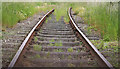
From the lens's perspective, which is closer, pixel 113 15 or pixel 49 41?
pixel 49 41

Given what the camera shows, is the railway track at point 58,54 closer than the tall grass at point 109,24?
Yes

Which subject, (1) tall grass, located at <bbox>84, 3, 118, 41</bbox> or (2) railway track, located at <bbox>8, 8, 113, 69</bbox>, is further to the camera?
(1) tall grass, located at <bbox>84, 3, 118, 41</bbox>

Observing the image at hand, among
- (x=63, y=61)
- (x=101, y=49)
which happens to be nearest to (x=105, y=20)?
(x=101, y=49)

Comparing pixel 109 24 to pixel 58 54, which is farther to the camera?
pixel 109 24

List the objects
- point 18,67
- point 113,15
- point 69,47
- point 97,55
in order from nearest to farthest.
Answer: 1. point 18,67
2. point 97,55
3. point 69,47
4. point 113,15

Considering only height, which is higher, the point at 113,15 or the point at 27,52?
the point at 113,15

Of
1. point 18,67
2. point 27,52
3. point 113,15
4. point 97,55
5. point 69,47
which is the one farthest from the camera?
A: point 113,15

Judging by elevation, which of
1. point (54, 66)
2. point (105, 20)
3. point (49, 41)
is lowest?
point (54, 66)

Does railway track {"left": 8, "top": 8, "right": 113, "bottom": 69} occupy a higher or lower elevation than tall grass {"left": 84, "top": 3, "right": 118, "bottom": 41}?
lower

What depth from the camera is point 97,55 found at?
13.5 feet

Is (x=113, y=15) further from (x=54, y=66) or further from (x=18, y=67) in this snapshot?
(x=18, y=67)

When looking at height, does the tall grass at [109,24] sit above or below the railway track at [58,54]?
above

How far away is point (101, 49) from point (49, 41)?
142 centimetres

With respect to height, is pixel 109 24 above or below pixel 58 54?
above
